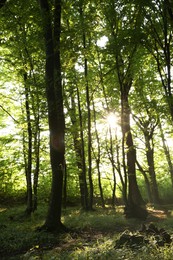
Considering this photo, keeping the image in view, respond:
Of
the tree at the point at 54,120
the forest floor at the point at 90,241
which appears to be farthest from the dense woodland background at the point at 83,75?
the forest floor at the point at 90,241

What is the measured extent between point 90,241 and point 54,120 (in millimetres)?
4433

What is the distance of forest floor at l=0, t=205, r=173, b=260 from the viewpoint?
5324mm

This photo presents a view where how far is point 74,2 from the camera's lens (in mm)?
13398

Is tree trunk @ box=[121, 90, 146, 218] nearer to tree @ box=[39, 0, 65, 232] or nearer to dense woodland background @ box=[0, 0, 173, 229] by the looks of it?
dense woodland background @ box=[0, 0, 173, 229]

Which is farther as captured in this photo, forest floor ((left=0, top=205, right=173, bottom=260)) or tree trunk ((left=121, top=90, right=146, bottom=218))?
tree trunk ((left=121, top=90, right=146, bottom=218))

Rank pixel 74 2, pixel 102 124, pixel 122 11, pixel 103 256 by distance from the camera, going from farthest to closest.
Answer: pixel 102 124 → pixel 74 2 → pixel 122 11 → pixel 103 256

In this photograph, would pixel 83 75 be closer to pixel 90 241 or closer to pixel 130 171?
pixel 130 171

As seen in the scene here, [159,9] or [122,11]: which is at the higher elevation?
[122,11]

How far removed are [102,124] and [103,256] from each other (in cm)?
1356

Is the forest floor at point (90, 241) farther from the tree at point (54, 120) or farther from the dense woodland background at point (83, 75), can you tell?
the dense woodland background at point (83, 75)

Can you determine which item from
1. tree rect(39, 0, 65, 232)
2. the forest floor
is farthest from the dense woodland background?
the forest floor

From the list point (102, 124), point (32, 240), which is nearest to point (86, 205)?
point (102, 124)

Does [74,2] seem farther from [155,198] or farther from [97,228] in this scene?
[155,198]

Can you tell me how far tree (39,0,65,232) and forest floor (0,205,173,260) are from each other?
88 centimetres
